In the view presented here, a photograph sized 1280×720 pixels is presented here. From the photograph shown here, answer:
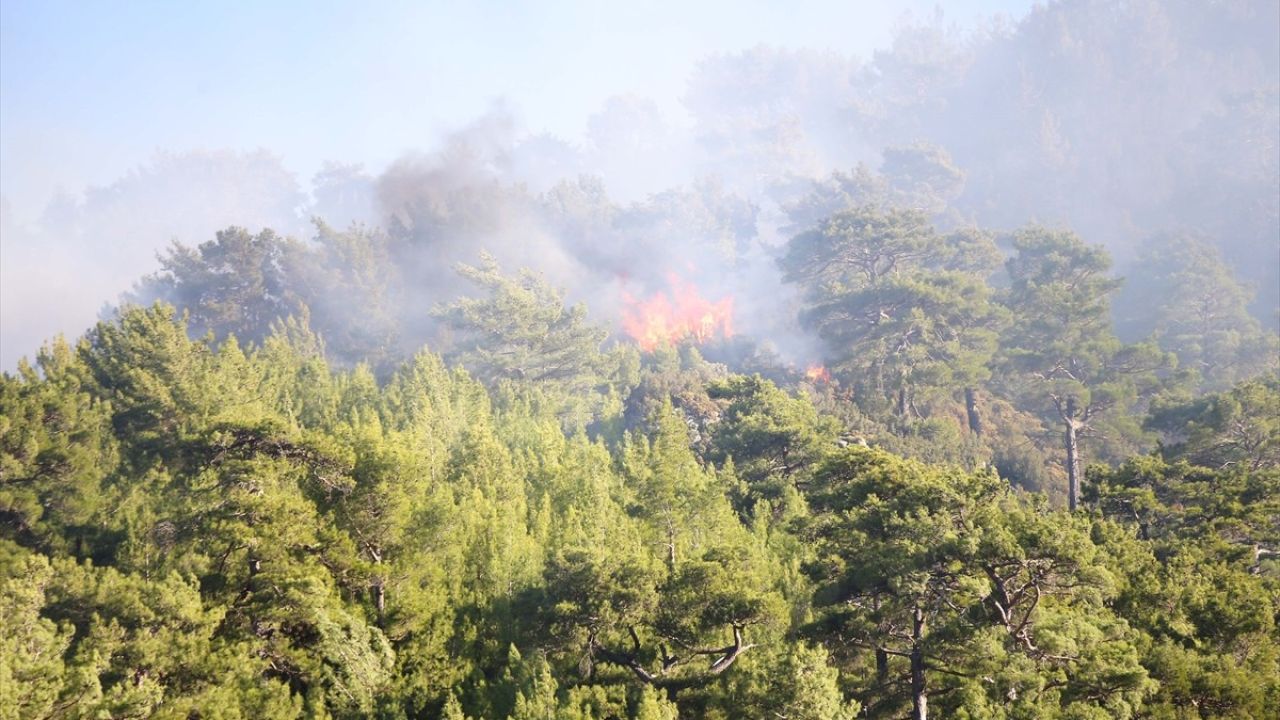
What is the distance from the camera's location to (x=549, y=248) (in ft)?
304

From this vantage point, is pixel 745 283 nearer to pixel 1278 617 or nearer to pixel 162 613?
pixel 1278 617

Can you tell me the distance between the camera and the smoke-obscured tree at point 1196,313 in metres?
62.7

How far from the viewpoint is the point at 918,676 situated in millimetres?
20016

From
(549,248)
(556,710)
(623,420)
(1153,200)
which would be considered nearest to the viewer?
(556,710)

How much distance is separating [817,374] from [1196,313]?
3358 cm

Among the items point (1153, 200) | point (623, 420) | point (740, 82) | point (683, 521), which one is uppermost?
point (740, 82)

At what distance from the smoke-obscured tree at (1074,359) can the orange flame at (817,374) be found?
11.7 m

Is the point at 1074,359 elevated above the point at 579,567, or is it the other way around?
the point at 1074,359

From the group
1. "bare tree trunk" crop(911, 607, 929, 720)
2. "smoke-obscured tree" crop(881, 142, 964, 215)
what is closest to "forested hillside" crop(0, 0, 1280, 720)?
"bare tree trunk" crop(911, 607, 929, 720)

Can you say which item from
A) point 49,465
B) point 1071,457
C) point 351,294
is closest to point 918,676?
point 49,465

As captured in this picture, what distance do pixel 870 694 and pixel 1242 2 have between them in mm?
139110

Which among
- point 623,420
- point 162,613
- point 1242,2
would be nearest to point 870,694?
point 162,613

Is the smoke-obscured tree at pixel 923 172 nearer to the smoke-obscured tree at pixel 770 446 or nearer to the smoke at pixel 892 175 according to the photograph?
the smoke at pixel 892 175

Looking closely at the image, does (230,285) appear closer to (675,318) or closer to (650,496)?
(675,318)
